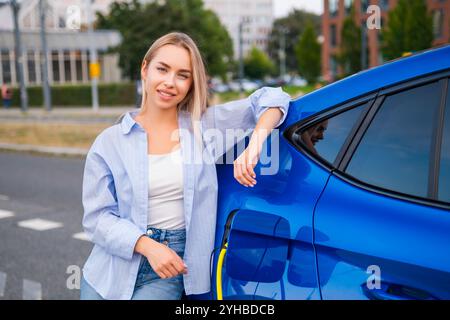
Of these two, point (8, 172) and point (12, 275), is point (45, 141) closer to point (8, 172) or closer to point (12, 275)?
point (8, 172)

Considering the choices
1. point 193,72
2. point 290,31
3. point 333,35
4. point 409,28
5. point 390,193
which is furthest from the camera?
point 290,31

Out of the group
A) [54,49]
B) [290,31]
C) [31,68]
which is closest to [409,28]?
[54,49]

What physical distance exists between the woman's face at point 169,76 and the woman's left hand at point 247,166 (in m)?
0.38

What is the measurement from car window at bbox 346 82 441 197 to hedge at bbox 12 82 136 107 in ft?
115

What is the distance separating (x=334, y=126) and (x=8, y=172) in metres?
9.40

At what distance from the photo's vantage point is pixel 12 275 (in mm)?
4551

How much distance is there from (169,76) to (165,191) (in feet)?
1.43

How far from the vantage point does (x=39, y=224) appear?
20.3 feet

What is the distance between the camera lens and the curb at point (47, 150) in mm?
12312

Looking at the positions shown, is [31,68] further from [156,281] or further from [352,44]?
[156,281]

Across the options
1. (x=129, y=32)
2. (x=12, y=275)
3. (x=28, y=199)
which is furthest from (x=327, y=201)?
(x=129, y=32)

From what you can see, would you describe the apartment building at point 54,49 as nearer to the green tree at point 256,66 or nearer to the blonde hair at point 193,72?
the blonde hair at point 193,72

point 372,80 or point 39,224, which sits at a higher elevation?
point 372,80

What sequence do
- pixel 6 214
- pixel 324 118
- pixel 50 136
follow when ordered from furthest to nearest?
pixel 50 136 < pixel 6 214 < pixel 324 118
